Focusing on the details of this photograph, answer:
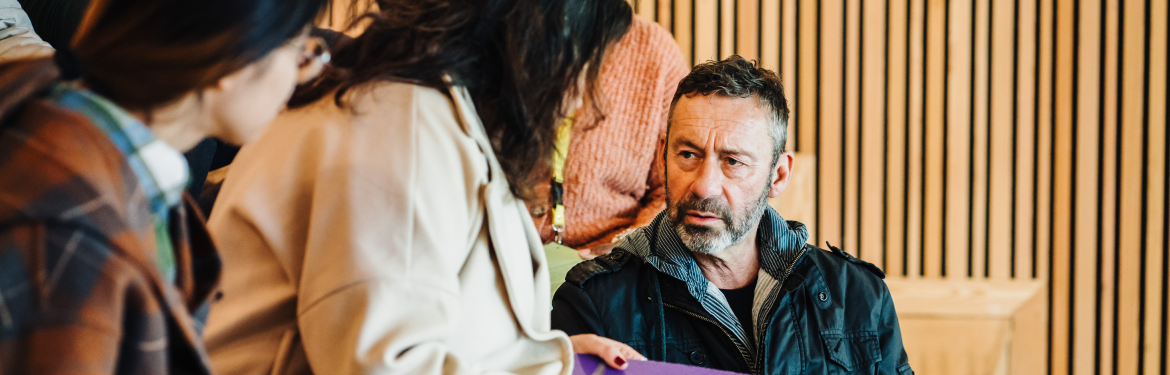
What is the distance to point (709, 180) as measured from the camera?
181cm

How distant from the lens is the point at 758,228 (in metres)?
1.95

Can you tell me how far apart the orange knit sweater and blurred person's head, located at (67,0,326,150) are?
→ 1.44 metres

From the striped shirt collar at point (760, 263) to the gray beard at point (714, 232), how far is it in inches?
1.2

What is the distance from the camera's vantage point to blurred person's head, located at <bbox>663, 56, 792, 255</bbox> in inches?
71.2

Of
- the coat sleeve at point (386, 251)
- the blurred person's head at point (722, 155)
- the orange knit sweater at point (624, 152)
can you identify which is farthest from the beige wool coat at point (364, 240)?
the orange knit sweater at point (624, 152)

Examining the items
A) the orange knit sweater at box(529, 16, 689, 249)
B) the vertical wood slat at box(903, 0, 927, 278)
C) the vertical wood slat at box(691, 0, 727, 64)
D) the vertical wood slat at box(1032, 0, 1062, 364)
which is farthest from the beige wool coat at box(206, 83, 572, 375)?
the vertical wood slat at box(1032, 0, 1062, 364)

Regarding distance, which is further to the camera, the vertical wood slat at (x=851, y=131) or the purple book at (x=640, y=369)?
the vertical wood slat at (x=851, y=131)

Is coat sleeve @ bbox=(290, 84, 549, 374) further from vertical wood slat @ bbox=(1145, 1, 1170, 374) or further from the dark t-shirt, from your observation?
vertical wood slat @ bbox=(1145, 1, 1170, 374)

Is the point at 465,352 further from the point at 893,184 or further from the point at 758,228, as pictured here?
the point at 893,184

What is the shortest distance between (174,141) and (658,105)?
174 centimetres

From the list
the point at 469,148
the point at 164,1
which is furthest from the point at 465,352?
the point at 164,1

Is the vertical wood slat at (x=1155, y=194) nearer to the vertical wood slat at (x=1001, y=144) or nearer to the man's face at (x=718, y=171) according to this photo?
the vertical wood slat at (x=1001, y=144)

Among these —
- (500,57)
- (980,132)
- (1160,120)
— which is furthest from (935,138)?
(500,57)

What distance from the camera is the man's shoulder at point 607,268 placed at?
185cm
